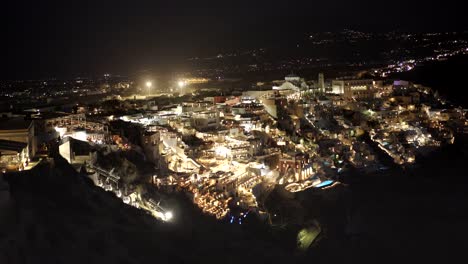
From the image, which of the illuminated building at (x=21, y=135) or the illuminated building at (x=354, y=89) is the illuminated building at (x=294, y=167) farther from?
the illuminated building at (x=354, y=89)

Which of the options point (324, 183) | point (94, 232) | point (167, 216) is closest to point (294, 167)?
point (324, 183)

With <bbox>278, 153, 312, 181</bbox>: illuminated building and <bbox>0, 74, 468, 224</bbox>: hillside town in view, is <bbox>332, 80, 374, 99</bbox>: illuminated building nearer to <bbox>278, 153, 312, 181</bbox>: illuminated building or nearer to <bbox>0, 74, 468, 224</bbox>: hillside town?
<bbox>0, 74, 468, 224</bbox>: hillside town

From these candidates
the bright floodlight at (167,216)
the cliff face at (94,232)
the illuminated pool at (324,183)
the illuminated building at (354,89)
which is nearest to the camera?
the cliff face at (94,232)

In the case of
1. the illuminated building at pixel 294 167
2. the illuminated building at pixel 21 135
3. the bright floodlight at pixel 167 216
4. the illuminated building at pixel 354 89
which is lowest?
the bright floodlight at pixel 167 216

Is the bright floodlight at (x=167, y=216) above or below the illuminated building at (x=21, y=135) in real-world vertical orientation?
below

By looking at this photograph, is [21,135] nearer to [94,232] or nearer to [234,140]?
[94,232]

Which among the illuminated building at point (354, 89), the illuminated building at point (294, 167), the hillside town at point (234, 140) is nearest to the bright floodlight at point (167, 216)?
the hillside town at point (234, 140)

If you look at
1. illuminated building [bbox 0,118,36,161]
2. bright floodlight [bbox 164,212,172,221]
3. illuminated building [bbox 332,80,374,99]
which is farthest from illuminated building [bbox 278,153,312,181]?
illuminated building [bbox 332,80,374,99]

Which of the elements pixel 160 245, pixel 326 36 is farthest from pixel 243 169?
pixel 326 36

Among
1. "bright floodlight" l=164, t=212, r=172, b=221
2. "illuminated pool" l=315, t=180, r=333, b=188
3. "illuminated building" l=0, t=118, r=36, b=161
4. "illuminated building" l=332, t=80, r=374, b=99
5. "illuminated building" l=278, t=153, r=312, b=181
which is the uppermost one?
"illuminated building" l=332, t=80, r=374, b=99

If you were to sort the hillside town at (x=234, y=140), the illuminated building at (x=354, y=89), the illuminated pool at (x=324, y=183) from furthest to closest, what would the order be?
the illuminated building at (x=354, y=89)
the illuminated pool at (x=324, y=183)
the hillside town at (x=234, y=140)

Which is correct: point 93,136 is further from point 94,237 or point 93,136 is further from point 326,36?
point 326,36
